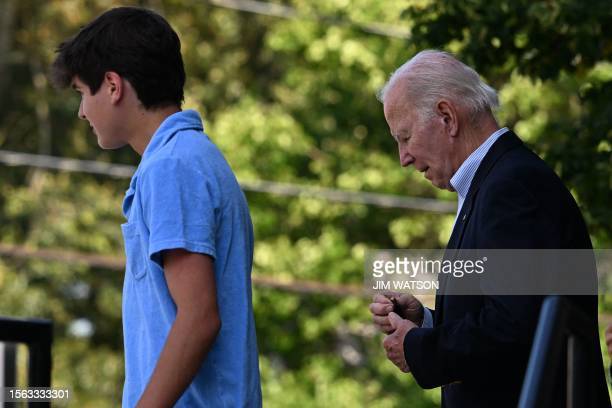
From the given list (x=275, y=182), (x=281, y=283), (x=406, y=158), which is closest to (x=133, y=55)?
(x=406, y=158)

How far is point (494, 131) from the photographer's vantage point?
313 cm

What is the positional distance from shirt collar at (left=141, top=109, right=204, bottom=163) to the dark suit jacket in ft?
2.01

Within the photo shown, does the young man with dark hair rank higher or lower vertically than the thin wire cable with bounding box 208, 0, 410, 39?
lower

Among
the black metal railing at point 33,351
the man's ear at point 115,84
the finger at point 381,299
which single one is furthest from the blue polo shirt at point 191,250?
the black metal railing at point 33,351

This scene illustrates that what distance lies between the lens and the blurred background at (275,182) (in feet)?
49.1

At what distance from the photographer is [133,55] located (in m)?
2.79

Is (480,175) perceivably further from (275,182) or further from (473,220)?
(275,182)

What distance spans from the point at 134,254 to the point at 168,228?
0.14 m

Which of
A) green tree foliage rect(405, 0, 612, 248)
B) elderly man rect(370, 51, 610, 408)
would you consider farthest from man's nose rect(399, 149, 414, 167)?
green tree foliage rect(405, 0, 612, 248)

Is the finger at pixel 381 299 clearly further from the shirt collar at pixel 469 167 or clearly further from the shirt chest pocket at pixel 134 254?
the shirt chest pocket at pixel 134 254

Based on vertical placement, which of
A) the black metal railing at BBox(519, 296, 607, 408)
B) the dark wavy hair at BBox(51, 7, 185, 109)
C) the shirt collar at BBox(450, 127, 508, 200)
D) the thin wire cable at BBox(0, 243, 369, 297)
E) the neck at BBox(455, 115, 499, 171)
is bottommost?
the thin wire cable at BBox(0, 243, 369, 297)

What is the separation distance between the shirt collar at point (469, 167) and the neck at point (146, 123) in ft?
2.15

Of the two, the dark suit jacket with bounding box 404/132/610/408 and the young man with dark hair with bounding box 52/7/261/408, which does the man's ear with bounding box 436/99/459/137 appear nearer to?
the dark suit jacket with bounding box 404/132/610/408

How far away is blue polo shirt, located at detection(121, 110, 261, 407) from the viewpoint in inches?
105
